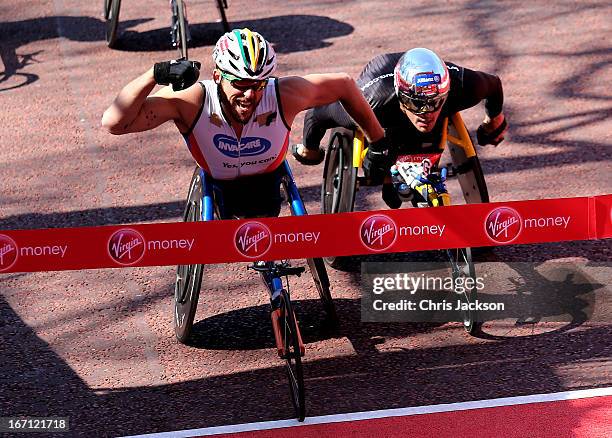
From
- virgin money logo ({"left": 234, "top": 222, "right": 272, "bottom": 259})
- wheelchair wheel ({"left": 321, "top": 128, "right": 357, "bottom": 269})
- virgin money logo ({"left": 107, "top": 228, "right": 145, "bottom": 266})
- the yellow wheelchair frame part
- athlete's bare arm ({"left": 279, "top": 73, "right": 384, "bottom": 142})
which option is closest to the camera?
virgin money logo ({"left": 107, "top": 228, "right": 145, "bottom": 266})

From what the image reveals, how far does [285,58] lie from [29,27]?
Result: 10.8 feet

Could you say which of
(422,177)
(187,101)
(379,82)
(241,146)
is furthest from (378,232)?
(379,82)

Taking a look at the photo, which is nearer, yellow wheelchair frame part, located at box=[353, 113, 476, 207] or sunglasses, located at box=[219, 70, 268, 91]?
sunglasses, located at box=[219, 70, 268, 91]

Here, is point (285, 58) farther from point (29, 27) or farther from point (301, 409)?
point (301, 409)

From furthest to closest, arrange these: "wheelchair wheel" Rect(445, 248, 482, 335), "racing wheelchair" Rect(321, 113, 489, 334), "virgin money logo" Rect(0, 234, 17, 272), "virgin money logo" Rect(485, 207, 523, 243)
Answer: "racing wheelchair" Rect(321, 113, 489, 334) → "wheelchair wheel" Rect(445, 248, 482, 335) → "virgin money logo" Rect(485, 207, 523, 243) → "virgin money logo" Rect(0, 234, 17, 272)

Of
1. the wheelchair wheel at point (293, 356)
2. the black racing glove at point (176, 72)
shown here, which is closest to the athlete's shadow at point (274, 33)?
the black racing glove at point (176, 72)

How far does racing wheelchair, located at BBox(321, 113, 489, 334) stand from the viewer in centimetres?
819

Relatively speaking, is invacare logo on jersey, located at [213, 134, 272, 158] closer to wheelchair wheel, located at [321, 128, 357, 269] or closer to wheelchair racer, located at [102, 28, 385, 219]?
wheelchair racer, located at [102, 28, 385, 219]

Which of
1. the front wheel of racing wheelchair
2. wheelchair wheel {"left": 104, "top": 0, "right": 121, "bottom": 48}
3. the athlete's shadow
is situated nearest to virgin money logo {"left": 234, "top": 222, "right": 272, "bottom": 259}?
the front wheel of racing wheelchair

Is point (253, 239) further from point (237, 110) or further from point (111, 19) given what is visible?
point (111, 19)

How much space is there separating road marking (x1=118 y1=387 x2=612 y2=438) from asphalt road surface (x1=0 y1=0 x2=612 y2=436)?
3.5 inches

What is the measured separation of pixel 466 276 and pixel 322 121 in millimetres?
1646

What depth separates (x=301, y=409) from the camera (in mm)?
7109

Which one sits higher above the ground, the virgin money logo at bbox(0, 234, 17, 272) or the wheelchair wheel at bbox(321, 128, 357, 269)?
the virgin money logo at bbox(0, 234, 17, 272)
